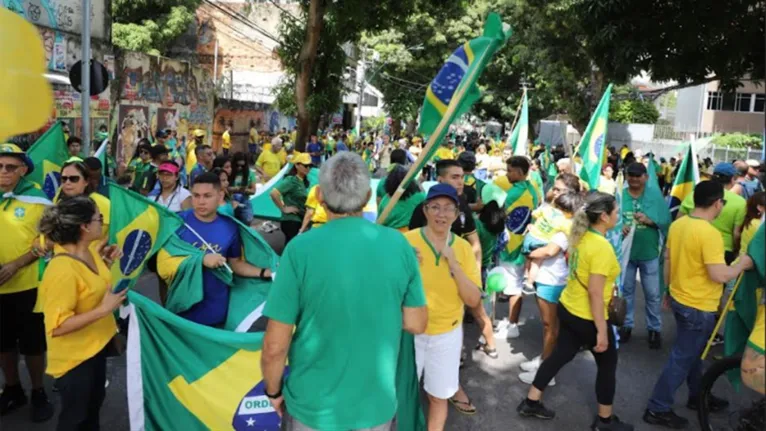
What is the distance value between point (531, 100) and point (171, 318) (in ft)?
120

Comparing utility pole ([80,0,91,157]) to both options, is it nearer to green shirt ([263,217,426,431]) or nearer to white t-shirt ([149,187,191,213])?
white t-shirt ([149,187,191,213])

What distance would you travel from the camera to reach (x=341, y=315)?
242cm

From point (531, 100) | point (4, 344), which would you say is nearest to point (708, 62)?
point (4, 344)

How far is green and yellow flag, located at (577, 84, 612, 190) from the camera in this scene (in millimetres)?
6586

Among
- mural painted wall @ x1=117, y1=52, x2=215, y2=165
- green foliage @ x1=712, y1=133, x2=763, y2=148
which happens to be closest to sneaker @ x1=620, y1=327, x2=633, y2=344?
mural painted wall @ x1=117, y1=52, x2=215, y2=165

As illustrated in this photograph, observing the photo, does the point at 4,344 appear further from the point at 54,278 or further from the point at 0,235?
the point at 54,278

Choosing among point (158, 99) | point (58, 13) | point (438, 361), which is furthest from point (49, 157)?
point (158, 99)

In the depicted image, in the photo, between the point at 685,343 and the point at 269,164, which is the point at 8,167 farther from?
the point at 269,164

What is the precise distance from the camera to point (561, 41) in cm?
2434

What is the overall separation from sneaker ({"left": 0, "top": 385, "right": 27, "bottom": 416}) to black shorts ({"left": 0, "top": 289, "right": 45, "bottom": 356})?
0.30 meters

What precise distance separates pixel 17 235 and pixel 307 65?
905 centimetres

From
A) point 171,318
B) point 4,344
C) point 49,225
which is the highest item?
point 49,225

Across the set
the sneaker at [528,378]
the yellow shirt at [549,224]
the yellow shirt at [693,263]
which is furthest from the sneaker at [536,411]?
the yellow shirt at [549,224]

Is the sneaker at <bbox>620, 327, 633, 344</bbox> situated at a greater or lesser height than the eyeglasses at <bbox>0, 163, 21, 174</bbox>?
lesser
